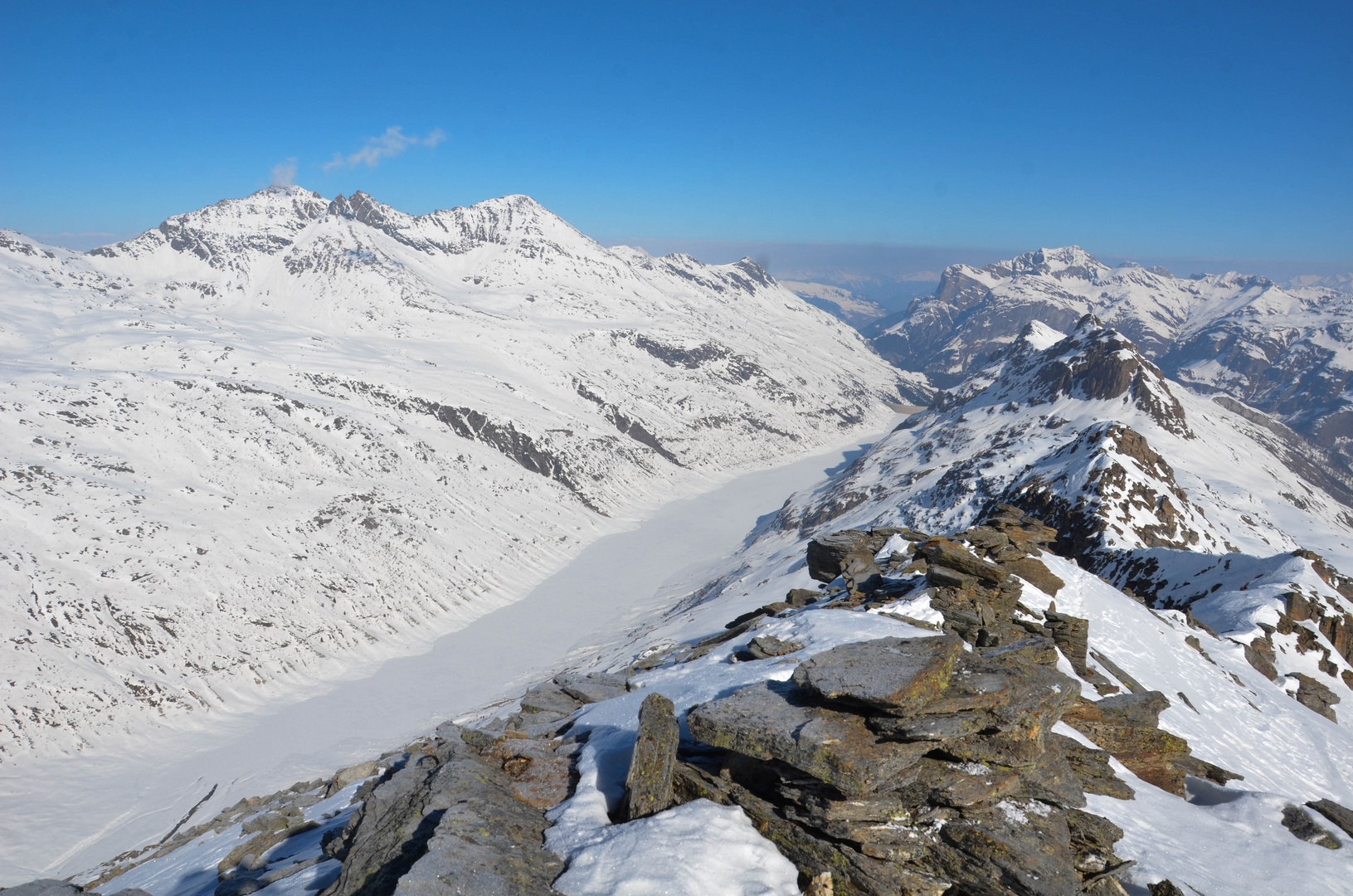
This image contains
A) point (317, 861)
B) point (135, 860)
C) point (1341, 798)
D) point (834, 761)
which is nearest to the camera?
point (834, 761)

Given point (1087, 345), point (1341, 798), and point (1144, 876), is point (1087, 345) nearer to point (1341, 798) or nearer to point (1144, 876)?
point (1341, 798)

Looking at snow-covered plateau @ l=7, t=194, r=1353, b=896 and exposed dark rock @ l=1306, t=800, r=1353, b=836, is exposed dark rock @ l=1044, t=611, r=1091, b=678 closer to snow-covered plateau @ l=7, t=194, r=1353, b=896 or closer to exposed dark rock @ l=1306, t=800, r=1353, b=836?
snow-covered plateau @ l=7, t=194, r=1353, b=896

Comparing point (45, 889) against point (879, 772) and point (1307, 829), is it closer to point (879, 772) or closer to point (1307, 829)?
point (879, 772)

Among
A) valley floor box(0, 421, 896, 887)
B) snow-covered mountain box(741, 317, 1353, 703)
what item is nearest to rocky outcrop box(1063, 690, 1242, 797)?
snow-covered mountain box(741, 317, 1353, 703)

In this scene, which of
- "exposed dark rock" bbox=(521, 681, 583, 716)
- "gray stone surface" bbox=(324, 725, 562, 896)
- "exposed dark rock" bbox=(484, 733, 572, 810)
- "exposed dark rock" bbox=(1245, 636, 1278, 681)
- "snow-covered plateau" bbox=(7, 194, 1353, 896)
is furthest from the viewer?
"exposed dark rock" bbox=(1245, 636, 1278, 681)

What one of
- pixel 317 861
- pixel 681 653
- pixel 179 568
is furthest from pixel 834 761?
pixel 179 568

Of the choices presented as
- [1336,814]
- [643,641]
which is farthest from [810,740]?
[643,641]
